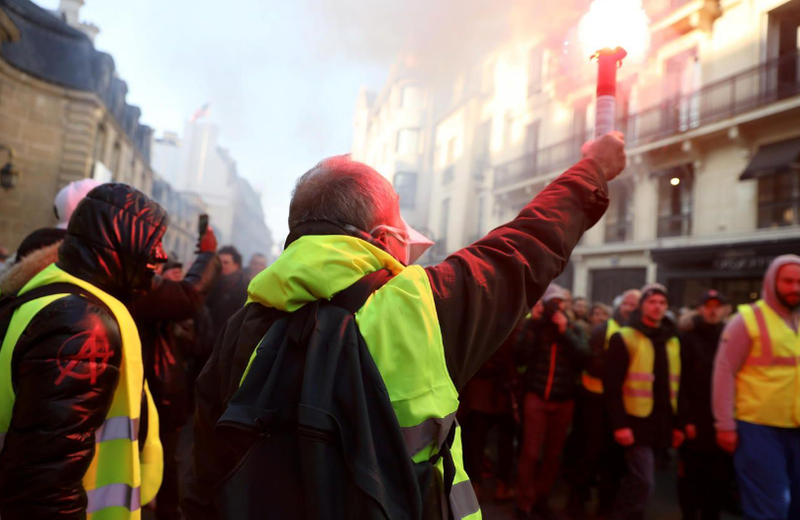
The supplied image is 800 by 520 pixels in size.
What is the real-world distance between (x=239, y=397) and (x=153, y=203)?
3.91 feet

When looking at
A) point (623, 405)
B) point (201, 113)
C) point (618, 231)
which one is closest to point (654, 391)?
point (623, 405)

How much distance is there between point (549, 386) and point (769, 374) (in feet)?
4.91

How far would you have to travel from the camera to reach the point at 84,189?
8.23ft

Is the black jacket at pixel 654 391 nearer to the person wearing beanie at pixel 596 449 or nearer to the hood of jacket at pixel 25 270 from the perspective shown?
the person wearing beanie at pixel 596 449

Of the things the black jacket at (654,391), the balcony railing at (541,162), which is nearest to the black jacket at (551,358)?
the black jacket at (654,391)

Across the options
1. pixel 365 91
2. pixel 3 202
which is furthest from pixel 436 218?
pixel 3 202

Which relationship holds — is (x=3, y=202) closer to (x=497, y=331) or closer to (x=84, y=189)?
(x=84, y=189)

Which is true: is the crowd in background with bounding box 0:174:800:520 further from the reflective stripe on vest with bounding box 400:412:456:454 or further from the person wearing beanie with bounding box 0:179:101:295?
the reflective stripe on vest with bounding box 400:412:456:454

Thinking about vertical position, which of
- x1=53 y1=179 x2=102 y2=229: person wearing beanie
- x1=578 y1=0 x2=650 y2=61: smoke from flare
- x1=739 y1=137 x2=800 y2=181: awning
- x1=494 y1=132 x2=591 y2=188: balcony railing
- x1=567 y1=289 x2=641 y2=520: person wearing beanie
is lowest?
x1=567 y1=289 x2=641 y2=520: person wearing beanie

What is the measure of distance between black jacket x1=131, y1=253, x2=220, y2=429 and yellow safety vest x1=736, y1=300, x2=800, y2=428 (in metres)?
3.16

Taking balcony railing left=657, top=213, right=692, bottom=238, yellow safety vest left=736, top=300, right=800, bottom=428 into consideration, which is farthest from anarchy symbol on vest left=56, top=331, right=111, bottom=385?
balcony railing left=657, top=213, right=692, bottom=238

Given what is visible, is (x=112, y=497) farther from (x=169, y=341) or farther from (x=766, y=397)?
(x=766, y=397)

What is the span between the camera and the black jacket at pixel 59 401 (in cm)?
129

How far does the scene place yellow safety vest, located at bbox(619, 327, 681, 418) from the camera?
362 cm
